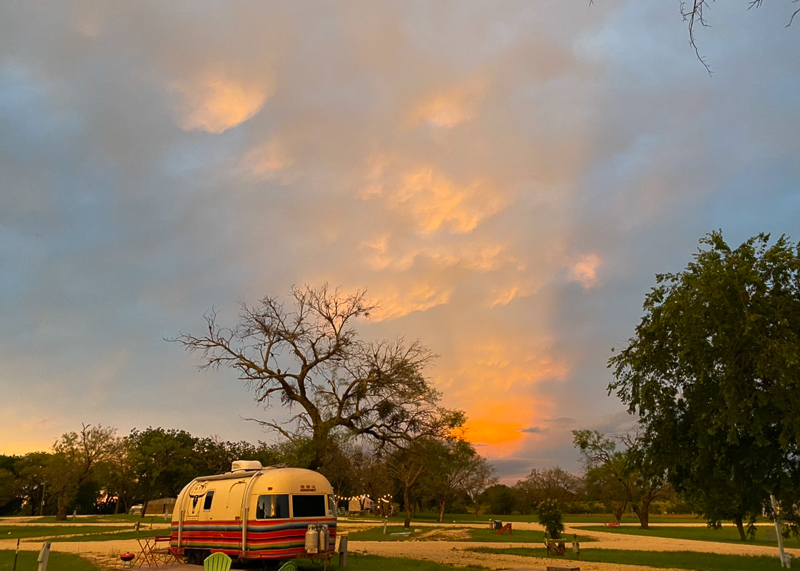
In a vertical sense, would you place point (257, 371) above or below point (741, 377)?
above

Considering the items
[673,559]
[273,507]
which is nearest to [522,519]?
[673,559]

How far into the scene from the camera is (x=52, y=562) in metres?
22.3

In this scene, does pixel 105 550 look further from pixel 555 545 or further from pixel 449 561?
pixel 555 545

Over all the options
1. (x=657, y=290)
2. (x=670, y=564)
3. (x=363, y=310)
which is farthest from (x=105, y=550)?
(x=657, y=290)

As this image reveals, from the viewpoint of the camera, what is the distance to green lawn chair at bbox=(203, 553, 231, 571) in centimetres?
1134

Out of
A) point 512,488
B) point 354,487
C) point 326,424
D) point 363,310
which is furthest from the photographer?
point 512,488

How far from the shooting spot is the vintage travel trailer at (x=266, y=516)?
18.2m

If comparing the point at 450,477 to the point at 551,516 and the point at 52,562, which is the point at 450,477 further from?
the point at 52,562

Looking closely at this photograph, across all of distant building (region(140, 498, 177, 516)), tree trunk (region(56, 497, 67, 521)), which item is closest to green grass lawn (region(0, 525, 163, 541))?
tree trunk (region(56, 497, 67, 521))

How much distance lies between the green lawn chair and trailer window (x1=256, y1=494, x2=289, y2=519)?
275 inches

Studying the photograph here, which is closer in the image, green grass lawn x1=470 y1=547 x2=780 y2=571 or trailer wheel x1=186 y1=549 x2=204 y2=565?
trailer wheel x1=186 y1=549 x2=204 y2=565

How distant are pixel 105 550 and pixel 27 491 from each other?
312 ft

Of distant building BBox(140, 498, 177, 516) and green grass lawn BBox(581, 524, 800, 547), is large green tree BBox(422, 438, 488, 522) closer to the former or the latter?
green grass lawn BBox(581, 524, 800, 547)

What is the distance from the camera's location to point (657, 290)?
77.5 ft
